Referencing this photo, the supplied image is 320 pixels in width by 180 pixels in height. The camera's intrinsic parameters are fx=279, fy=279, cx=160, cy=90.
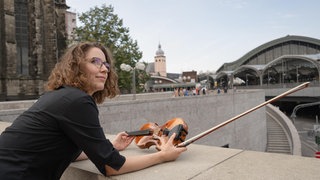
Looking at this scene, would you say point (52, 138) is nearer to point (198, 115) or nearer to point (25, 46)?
point (198, 115)

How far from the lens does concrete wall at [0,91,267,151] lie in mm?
10617

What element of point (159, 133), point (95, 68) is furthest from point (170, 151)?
point (95, 68)

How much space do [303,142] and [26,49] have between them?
25935 millimetres

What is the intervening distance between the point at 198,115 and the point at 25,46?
595 inches

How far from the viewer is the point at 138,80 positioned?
29.0m

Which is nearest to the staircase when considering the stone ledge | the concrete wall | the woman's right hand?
the concrete wall

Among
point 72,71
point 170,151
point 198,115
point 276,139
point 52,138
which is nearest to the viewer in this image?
point 52,138

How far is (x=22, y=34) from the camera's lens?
22156mm

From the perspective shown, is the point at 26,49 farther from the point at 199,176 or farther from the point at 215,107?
the point at 199,176

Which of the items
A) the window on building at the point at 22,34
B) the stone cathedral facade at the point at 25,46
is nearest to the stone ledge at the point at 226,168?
the stone cathedral facade at the point at 25,46

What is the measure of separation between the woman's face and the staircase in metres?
22.1

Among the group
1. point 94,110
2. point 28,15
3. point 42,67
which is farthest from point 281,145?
point 94,110

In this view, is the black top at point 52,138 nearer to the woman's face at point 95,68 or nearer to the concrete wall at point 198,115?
the woman's face at point 95,68

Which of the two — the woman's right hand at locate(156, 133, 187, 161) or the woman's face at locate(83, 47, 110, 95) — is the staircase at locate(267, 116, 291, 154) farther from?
the woman's face at locate(83, 47, 110, 95)
